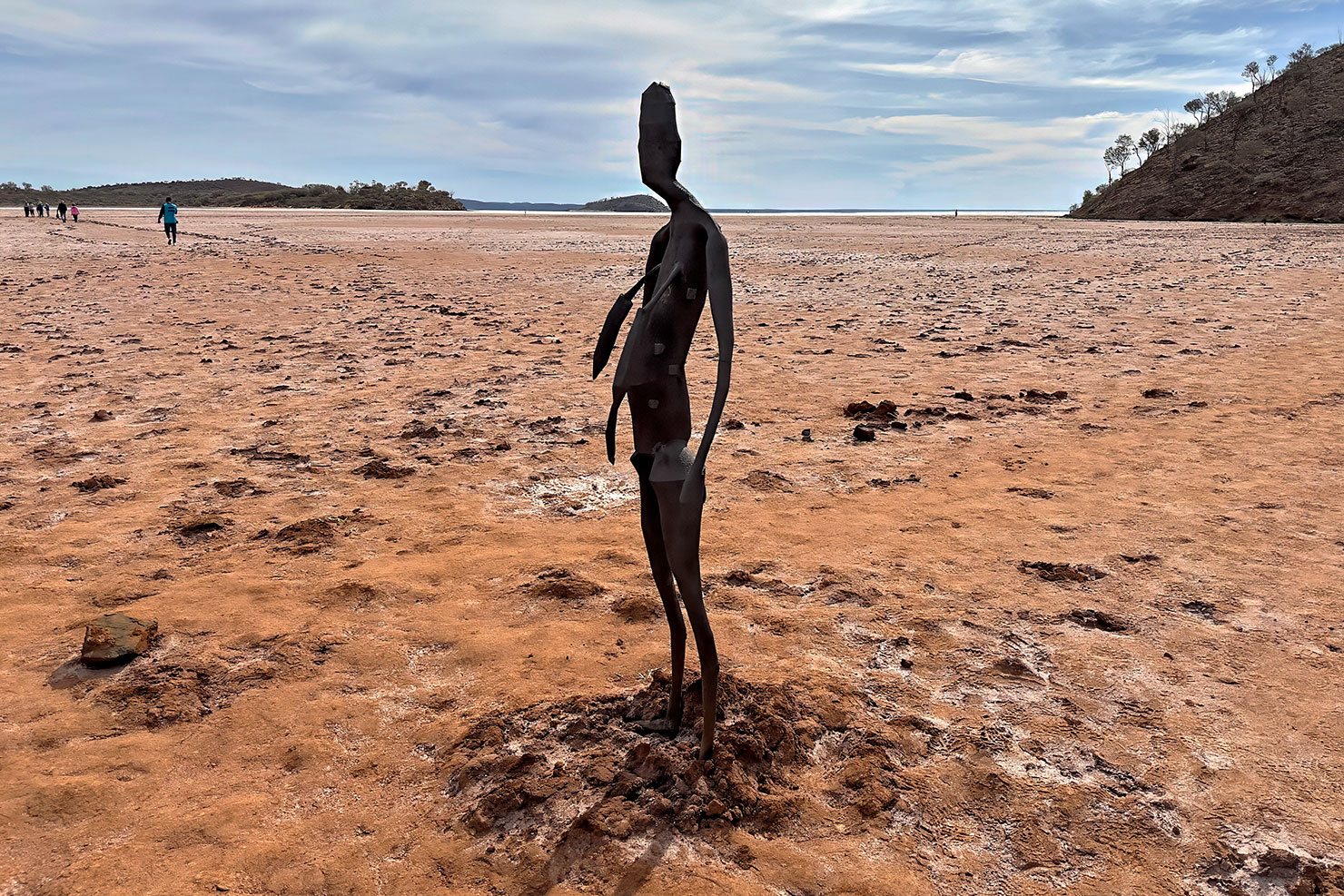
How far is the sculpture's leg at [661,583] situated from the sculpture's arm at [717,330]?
222 millimetres

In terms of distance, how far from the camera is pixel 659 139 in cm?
266

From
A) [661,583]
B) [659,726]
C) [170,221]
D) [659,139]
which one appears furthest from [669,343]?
[170,221]

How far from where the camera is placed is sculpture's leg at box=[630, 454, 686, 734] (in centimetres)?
287

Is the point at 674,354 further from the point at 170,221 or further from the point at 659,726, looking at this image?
the point at 170,221

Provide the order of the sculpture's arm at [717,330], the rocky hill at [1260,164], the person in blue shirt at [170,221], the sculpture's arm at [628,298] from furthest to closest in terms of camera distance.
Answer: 1. the rocky hill at [1260,164]
2. the person in blue shirt at [170,221]
3. the sculpture's arm at [628,298]
4. the sculpture's arm at [717,330]

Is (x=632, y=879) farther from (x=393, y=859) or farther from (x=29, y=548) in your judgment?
(x=29, y=548)

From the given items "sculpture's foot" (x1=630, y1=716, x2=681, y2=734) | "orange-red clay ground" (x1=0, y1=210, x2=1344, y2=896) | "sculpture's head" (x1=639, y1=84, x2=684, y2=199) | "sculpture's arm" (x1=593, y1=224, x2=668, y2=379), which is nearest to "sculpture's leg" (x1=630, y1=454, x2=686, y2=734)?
"sculpture's foot" (x1=630, y1=716, x2=681, y2=734)

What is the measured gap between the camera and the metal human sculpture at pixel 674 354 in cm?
263

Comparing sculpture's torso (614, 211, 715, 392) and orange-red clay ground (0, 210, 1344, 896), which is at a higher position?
sculpture's torso (614, 211, 715, 392)

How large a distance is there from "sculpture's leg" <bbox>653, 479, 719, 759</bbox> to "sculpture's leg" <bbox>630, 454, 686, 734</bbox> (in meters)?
0.08

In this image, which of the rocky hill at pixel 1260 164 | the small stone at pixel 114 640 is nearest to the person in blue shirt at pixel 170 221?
the small stone at pixel 114 640

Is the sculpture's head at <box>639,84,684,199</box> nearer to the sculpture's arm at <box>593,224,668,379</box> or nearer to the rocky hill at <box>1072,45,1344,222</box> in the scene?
the sculpture's arm at <box>593,224,668,379</box>

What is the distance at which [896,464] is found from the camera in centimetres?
628

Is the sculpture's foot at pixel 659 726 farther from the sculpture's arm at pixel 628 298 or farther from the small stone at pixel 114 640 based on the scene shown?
the small stone at pixel 114 640
